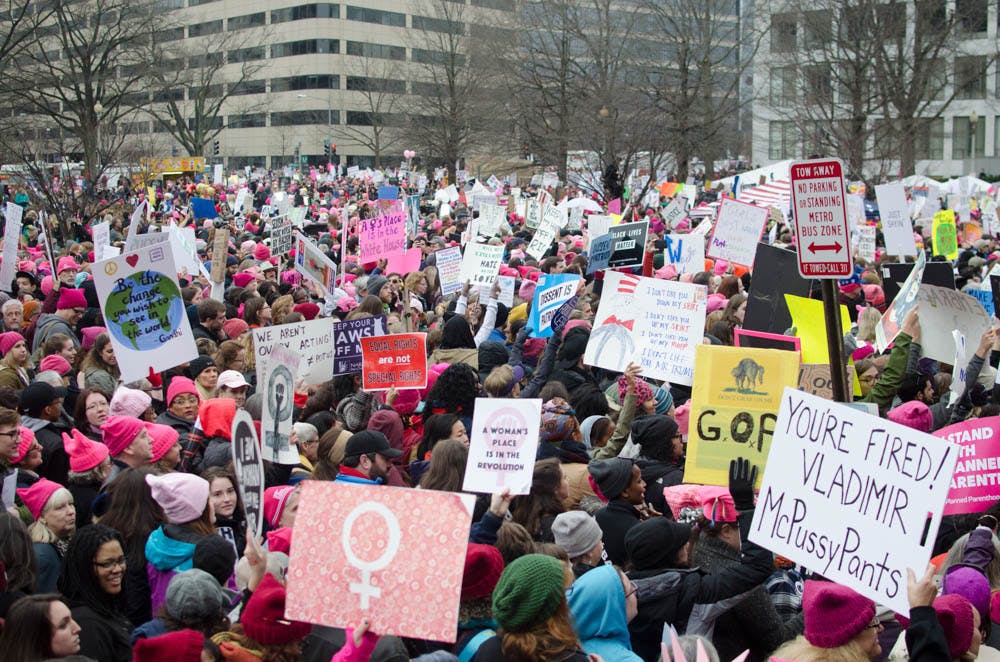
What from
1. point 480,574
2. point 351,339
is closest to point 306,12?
point 351,339

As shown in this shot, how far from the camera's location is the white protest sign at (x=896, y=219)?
56.6 feet

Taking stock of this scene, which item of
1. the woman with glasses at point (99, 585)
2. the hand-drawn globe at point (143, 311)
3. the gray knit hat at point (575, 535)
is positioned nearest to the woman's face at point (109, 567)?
the woman with glasses at point (99, 585)

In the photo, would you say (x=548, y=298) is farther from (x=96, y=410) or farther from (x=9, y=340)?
(x=9, y=340)

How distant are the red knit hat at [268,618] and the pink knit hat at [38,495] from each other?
1926 millimetres

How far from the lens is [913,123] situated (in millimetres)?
35594

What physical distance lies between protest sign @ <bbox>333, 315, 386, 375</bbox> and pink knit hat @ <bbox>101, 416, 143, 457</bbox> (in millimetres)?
2791

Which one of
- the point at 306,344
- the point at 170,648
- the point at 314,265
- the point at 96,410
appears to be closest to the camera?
the point at 170,648

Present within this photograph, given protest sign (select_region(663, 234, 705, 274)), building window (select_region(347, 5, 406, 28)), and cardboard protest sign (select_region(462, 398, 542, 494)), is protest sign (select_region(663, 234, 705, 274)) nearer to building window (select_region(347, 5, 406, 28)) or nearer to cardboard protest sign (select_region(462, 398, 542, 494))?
cardboard protest sign (select_region(462, 398, 542, 494))

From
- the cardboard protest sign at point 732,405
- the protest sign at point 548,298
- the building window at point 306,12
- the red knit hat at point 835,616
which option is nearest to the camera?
the red knit hat at point 835,616

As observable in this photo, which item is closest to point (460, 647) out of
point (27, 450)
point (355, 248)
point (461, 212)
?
point (27, 450)

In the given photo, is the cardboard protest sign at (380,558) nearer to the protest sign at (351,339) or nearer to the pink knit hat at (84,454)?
the pink knit hat at (84,454)

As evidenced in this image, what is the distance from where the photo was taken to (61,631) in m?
4.02

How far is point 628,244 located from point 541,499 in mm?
7885

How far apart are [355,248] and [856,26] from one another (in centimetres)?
2390
